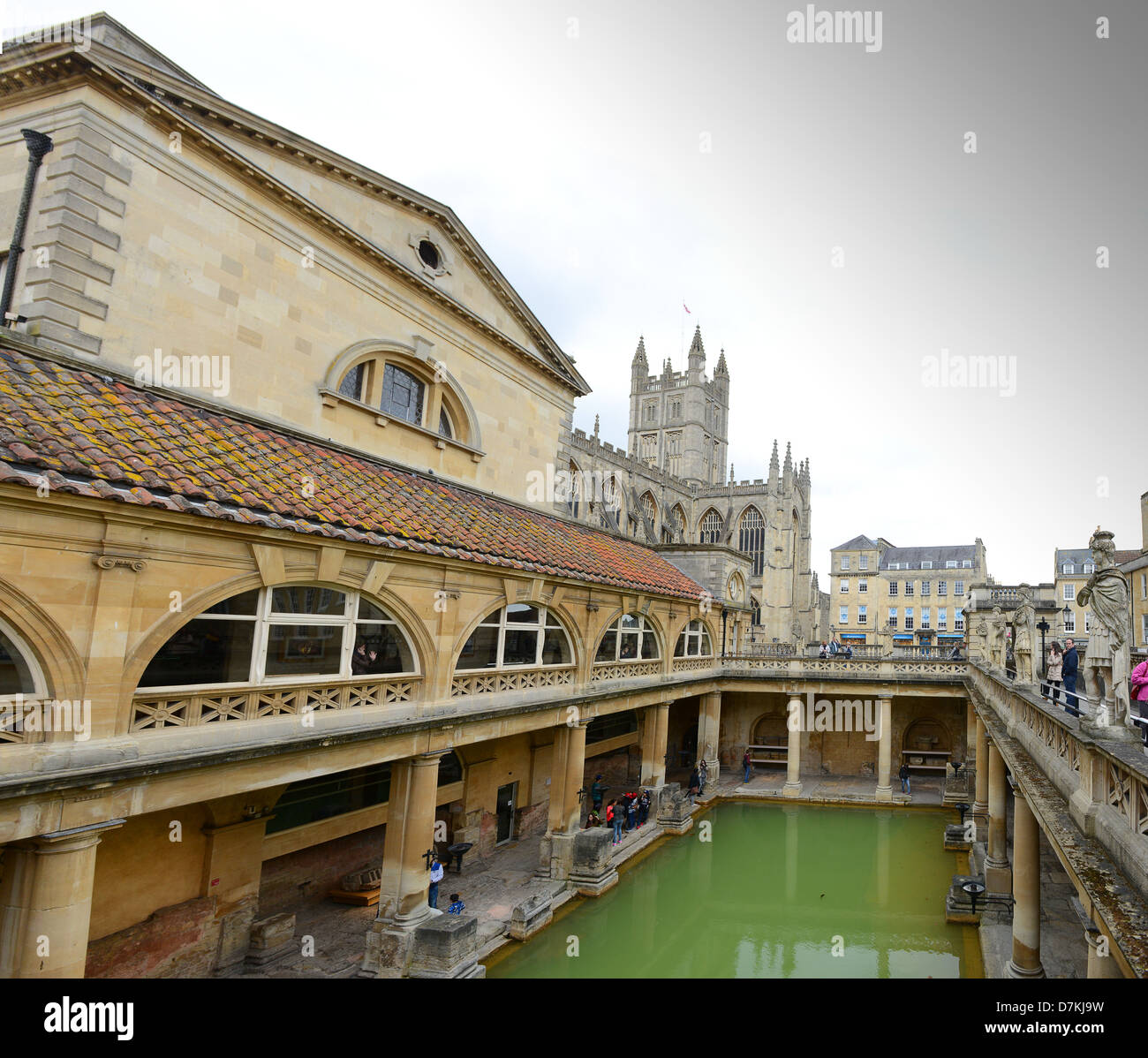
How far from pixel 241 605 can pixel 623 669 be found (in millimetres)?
13755

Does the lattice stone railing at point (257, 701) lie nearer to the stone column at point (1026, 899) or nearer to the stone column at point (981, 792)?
the stone column at point (1026, 899)

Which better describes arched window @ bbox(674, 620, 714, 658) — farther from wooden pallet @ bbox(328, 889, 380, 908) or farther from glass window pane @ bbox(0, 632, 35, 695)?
glass window pane @ bbox(0, 632, 35, 695)

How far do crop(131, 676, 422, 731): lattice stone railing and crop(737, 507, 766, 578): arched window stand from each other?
66.4 meters

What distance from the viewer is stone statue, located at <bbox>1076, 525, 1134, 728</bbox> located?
734 cm

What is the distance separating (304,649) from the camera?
11984 millimetres

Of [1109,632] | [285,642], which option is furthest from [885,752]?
[285,642]

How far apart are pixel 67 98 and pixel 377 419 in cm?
776

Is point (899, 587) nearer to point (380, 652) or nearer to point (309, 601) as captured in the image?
point (380, 652)

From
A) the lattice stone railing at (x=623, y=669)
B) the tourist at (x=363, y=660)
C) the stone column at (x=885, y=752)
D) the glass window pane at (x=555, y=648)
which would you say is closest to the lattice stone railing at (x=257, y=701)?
the tourist at (x=363, y=660)

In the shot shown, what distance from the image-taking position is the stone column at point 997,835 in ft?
60.8

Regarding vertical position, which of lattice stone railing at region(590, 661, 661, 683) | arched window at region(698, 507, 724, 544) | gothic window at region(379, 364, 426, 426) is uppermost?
arched window at region(698, 507, 724, 544)

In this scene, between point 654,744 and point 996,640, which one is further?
point 654,744

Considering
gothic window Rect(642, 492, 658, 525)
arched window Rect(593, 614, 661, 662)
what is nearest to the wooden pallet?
arched window Rect(593, 614, 661, 662)
